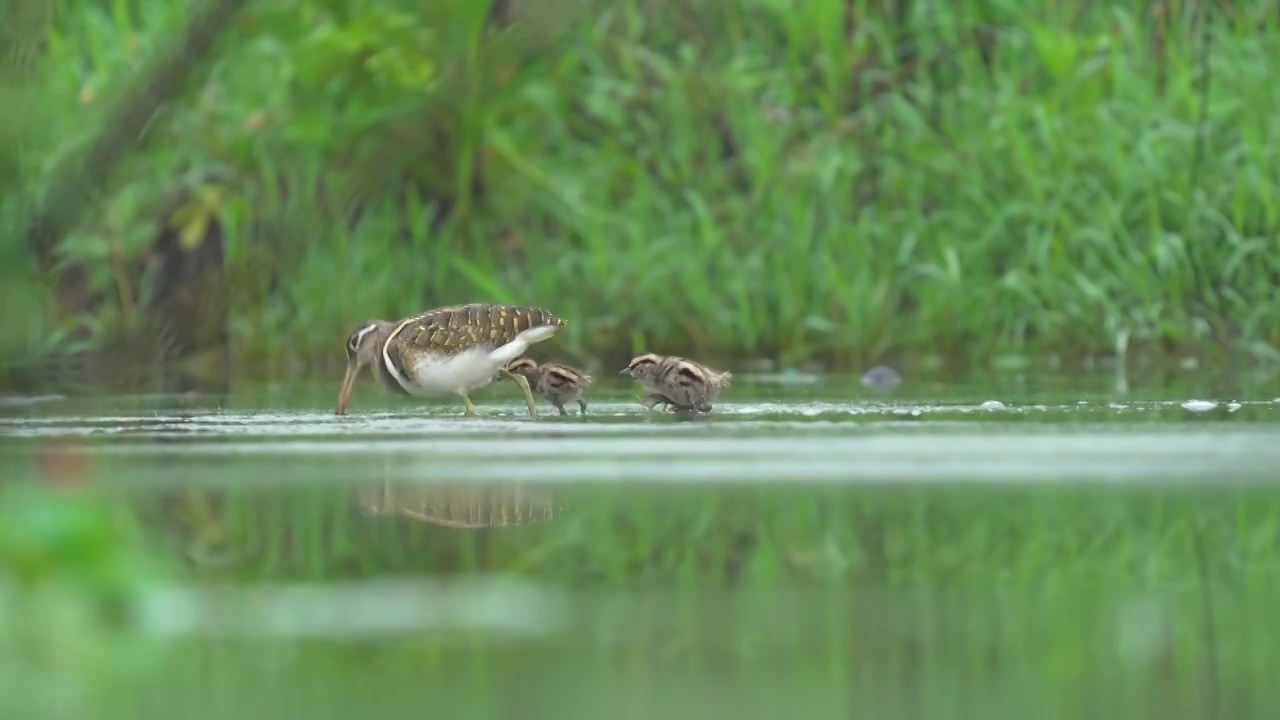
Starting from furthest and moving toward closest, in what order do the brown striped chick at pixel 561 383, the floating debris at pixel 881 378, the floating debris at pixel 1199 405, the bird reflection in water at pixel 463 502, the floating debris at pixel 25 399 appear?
1. the floating debris at pixel 881 378
2. the floating debris at pixel 25 399
3. the brown striped chick at pixel 561 383
4. the floating debris at pixel 1199 405
5. the bird reflection in water at pixel 463 502

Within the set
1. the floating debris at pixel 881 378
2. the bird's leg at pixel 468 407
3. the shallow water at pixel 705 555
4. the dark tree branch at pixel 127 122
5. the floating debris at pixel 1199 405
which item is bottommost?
the shallow water at pixel 705 555

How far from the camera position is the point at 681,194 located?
46.9 ft

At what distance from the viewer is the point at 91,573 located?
506 centimetres

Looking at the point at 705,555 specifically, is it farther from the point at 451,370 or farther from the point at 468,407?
the point at 468,407

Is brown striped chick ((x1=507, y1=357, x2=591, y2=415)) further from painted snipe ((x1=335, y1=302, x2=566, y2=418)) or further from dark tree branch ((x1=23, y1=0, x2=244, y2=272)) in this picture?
dark tree branch ((x1=23, y1=0, x2=244, y2=272))

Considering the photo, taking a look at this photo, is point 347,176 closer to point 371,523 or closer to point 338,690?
point 371,523

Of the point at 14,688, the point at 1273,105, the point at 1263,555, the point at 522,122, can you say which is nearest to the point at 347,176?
the point at 522,122

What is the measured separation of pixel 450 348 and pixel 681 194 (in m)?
4.03

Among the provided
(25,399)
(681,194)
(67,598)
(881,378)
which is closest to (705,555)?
(67,598)

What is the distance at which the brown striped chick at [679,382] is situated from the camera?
1023 centimetres

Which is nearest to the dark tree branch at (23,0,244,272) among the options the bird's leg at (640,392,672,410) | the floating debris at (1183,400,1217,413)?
the bird's leg at (640,392,672,410)

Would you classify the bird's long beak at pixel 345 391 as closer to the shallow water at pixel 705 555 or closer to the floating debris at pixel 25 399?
the shallow water at pixel 705 555

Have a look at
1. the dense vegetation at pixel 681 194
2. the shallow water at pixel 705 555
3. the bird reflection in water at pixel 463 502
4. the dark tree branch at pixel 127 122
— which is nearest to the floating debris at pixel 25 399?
the dense vegetation at pixel 681 194

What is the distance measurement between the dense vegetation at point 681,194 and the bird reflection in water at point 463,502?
5773 millimetres
